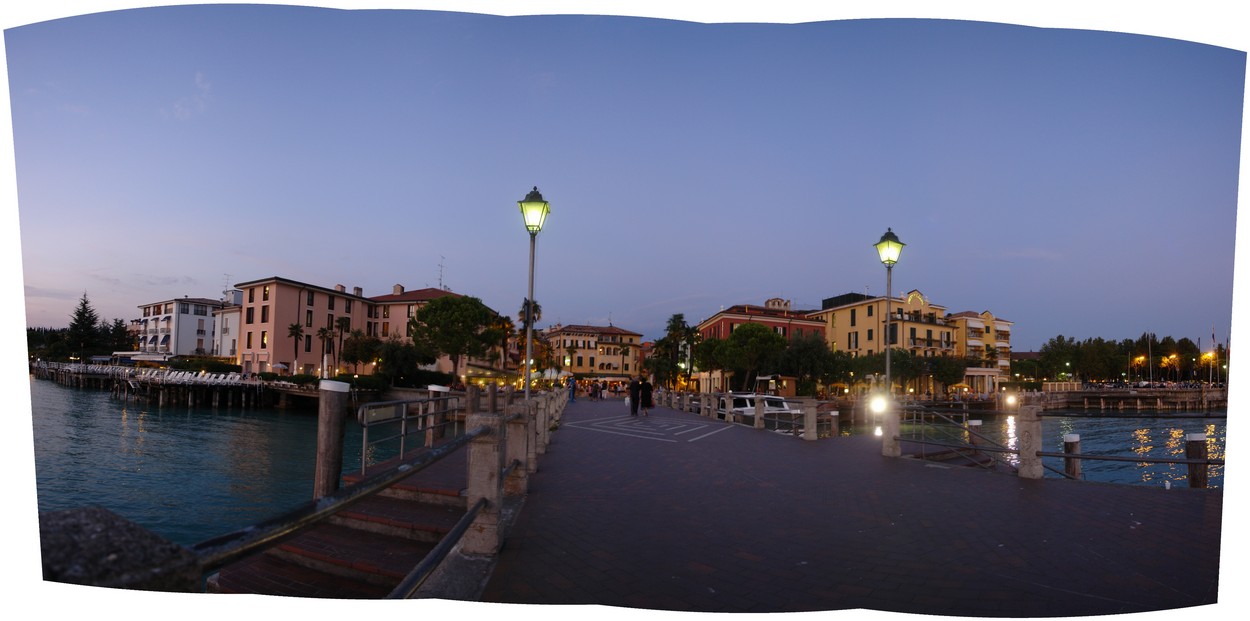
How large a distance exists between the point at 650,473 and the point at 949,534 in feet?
12.3

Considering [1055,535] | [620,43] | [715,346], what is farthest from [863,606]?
[715,346]

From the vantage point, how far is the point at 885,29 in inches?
143

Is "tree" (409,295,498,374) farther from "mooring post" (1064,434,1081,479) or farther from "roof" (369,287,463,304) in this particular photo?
"mooring post" (1064,434,1081,479)

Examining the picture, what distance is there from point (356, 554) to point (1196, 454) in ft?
31.2

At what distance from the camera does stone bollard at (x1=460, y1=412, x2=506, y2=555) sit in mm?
3637

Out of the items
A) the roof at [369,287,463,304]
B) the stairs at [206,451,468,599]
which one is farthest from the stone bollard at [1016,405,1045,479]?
the roof at [369,287,463,304]

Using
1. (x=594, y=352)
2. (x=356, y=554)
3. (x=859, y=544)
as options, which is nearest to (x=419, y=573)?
(x=356, y=554)

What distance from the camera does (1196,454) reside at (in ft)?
25.8

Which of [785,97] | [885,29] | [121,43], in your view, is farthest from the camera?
[785,97]

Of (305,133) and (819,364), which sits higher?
(305,133)

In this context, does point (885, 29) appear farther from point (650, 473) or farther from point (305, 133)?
point (650, 473)

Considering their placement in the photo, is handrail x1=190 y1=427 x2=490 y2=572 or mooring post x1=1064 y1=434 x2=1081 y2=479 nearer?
handrail x1=190 y1=427 x2=490 y2=572

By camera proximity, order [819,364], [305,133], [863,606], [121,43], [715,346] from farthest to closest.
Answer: [715,346]
[819,364]
[305,133]
[121,43]
[863,606]

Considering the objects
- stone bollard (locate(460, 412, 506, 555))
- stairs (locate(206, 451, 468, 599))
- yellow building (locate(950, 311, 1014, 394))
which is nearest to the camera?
stone bollard (locate(460, 412, 506, 555))
